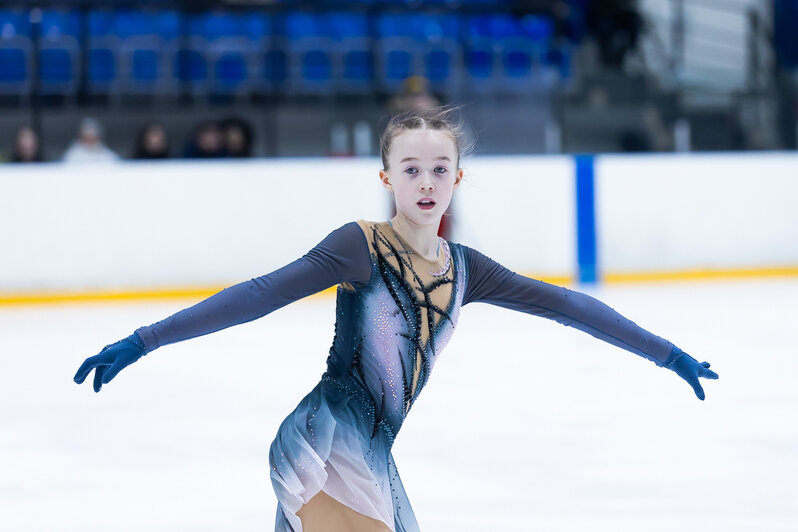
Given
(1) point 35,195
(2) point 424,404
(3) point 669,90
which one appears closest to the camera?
(2) point 424,404


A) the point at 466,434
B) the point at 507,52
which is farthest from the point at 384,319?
the point at 507,52

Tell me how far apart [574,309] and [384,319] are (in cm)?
35

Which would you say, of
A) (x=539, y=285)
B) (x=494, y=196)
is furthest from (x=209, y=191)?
(x=539, y=285)

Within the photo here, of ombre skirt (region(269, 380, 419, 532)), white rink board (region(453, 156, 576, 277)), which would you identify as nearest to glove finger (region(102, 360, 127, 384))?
ombre skirt (region(269, 380, 419, 532))

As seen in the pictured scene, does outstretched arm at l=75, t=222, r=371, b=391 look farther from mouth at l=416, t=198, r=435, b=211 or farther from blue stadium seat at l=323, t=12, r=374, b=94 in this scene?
blue stadium seat at l=323, t=12, r=374, b=94

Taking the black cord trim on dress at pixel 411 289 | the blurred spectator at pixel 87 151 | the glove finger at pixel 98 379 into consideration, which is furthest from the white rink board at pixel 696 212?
the glove finger at pixel 98 379

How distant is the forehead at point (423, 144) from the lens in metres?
1.63

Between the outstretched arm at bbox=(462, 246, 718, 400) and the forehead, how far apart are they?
0.67 ft

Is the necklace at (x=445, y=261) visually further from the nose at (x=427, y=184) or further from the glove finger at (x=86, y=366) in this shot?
the glove finger at (x=86, y=366)

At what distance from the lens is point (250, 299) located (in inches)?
57.6

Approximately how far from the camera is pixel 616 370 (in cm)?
405

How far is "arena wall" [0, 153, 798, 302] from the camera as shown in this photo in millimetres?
6355

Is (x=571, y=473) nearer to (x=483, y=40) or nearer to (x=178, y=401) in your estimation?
(x=178, y=401)

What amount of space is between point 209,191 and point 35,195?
3.55ft
